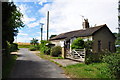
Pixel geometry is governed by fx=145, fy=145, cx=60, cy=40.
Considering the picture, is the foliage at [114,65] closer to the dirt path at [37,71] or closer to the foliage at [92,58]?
the dirt path at [37,71]

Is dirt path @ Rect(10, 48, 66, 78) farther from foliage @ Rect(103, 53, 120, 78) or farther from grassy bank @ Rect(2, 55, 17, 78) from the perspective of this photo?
foliage @ Rect(103, 53, 120, 78)

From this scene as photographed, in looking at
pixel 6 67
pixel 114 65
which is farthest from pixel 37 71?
pixel 114 65

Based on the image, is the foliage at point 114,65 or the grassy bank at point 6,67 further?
the grassy bank at point 6,67

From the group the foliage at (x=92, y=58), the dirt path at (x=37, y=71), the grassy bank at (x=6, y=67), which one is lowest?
the dirt path at (x=37, y=71)

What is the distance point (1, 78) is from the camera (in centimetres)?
804

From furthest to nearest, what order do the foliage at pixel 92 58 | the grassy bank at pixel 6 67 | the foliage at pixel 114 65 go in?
the foliage at pixel 92 58
the grassy bank at pixel 6 67
the foliage at pixel 114 65

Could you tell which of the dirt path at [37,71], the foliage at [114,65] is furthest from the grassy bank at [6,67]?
the foliage at [114,65]

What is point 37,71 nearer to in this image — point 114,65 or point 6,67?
point 6,67

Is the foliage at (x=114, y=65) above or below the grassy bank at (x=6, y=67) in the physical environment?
above

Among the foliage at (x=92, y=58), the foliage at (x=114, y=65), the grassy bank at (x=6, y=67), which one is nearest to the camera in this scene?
the foliage at (x=114, y=65)

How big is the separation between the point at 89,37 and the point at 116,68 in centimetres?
1427

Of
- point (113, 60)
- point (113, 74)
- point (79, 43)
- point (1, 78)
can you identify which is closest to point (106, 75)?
point (113, 74)

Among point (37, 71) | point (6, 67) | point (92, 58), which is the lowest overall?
point (37, 71)

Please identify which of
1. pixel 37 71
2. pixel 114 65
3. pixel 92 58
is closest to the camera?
pixel 114 65
